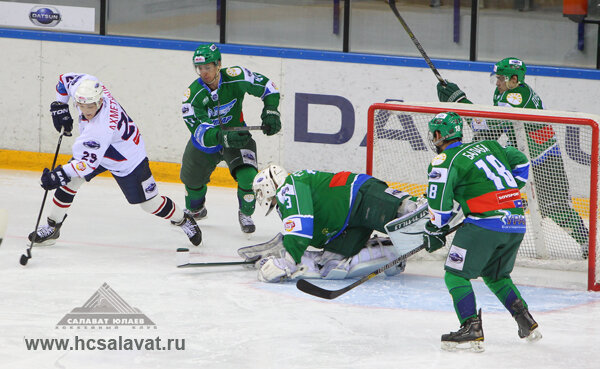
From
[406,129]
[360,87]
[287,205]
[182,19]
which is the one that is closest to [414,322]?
[287,205]

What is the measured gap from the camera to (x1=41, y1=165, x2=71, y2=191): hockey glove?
5.34 metres

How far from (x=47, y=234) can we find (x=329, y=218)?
5.65 ft

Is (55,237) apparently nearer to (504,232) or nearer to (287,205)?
(287,205)

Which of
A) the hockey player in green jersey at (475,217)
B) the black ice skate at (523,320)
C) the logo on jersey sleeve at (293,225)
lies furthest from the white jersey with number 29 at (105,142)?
the black ice skate at (523,320)

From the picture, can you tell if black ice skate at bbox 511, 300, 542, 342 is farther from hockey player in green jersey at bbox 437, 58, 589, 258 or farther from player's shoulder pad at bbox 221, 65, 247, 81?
player's shoulder pad at bbox 221, 65, 247, 81

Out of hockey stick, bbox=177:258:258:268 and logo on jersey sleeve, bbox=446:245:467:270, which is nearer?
logo on jersey sleeve, bbox=446:245:467:270

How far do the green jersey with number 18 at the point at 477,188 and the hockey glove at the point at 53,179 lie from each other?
212 centimetres

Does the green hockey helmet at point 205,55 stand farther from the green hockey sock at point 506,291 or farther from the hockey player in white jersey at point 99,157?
the green hockey sock at point 506,291

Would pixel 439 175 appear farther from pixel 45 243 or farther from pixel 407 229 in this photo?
pixel 45 243

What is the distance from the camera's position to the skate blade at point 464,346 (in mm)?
4195

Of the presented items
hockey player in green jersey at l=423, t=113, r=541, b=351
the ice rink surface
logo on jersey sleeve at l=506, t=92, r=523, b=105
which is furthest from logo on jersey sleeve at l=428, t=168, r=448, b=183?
logo on jersey sleeve at l=506, t=92, r=523, b=105

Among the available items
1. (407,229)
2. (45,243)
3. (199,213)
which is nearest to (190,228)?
(199,213)

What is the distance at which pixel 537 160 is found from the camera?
18.7 feet

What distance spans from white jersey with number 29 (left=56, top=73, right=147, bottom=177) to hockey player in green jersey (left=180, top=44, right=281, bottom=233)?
556 millimetres
